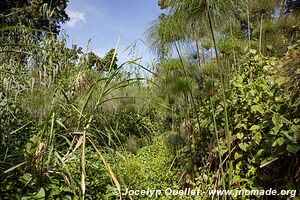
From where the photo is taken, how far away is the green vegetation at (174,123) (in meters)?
1.33

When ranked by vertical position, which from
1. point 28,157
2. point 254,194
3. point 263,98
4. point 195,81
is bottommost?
point 254,194

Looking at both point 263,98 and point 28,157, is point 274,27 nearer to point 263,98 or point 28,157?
point 263,98

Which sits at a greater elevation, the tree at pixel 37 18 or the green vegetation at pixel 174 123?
the tree at pixel 37 18

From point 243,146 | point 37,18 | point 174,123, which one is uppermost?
point 37,18

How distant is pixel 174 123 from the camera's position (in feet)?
10.3

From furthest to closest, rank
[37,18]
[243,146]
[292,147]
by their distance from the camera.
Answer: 1. [37,18]
2. [243,146]
3. [292,147]

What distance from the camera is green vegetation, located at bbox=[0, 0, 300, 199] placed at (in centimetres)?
133

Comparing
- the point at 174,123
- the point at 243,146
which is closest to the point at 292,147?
the point at 243,146

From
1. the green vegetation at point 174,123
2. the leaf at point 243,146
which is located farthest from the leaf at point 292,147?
the leaf at point 243,146

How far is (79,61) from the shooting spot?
3.96 m

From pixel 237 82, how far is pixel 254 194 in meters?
0.70

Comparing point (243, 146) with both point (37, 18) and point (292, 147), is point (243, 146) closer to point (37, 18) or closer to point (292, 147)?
point (292, 147)

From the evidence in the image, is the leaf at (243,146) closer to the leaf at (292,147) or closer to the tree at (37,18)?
the leaf at (292,147)

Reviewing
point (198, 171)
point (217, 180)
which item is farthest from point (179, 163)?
point (217, 180)
